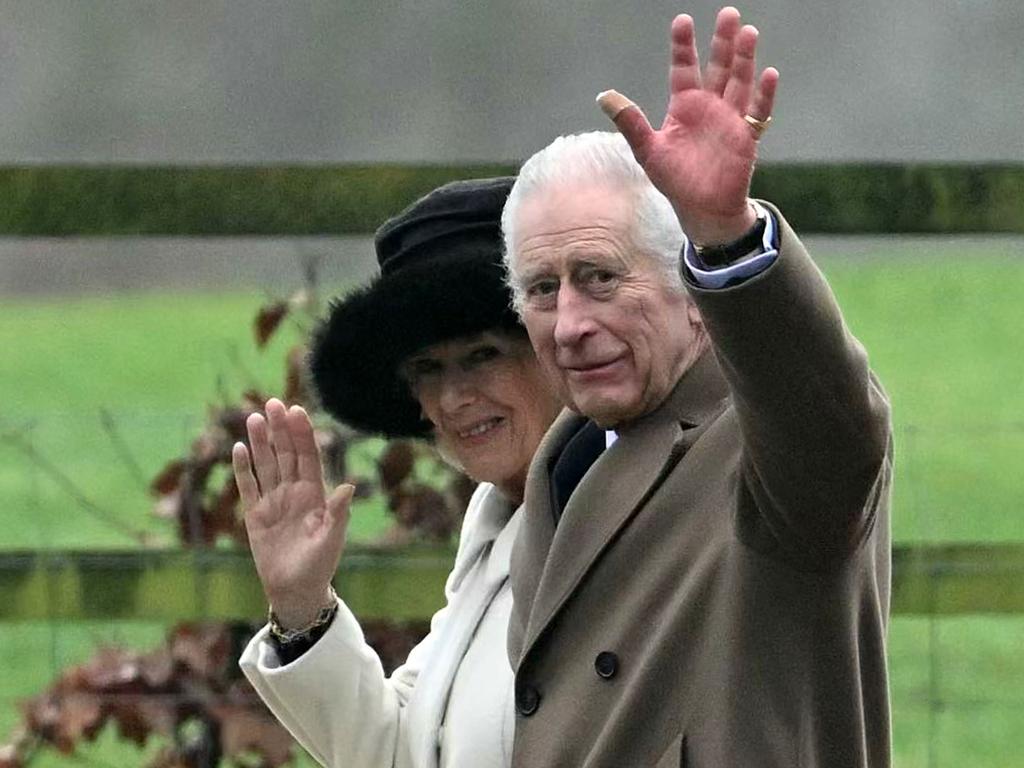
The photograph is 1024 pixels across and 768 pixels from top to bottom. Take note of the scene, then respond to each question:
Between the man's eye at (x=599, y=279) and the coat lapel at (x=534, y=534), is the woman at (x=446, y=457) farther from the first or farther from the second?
the man's eye at (x=599, y=279)

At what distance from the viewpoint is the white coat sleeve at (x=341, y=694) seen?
2.60 metres

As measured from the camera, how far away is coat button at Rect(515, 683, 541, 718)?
221cm

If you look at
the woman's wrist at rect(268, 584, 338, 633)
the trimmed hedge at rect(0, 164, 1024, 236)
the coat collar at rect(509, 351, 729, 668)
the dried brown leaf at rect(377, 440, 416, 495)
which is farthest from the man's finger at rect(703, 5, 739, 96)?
the dried brown leaf at rect(377, 440, 416, 495)

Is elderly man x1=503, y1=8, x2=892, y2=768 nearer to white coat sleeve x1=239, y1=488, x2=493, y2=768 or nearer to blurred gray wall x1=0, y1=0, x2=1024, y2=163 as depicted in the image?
white coat sleeve x1=239, y1=488, x2=493, y2=768

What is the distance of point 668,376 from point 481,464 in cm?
52

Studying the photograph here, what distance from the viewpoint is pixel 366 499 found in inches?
143

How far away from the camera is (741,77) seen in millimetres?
1867

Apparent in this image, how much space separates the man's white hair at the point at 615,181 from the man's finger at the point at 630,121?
0.29 metres

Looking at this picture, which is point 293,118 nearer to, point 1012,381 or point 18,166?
point 18,166

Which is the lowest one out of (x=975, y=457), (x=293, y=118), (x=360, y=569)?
(x=975, y=457)

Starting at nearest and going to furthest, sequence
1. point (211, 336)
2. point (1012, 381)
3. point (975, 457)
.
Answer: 1. point (975, 457)
2. point (1012, 381)
3. point (211, 336)

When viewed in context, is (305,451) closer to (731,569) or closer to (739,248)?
(731,569)

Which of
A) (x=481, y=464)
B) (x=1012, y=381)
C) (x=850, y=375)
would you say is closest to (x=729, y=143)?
(x=850, y=375)

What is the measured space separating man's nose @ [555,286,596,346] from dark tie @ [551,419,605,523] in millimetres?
179
